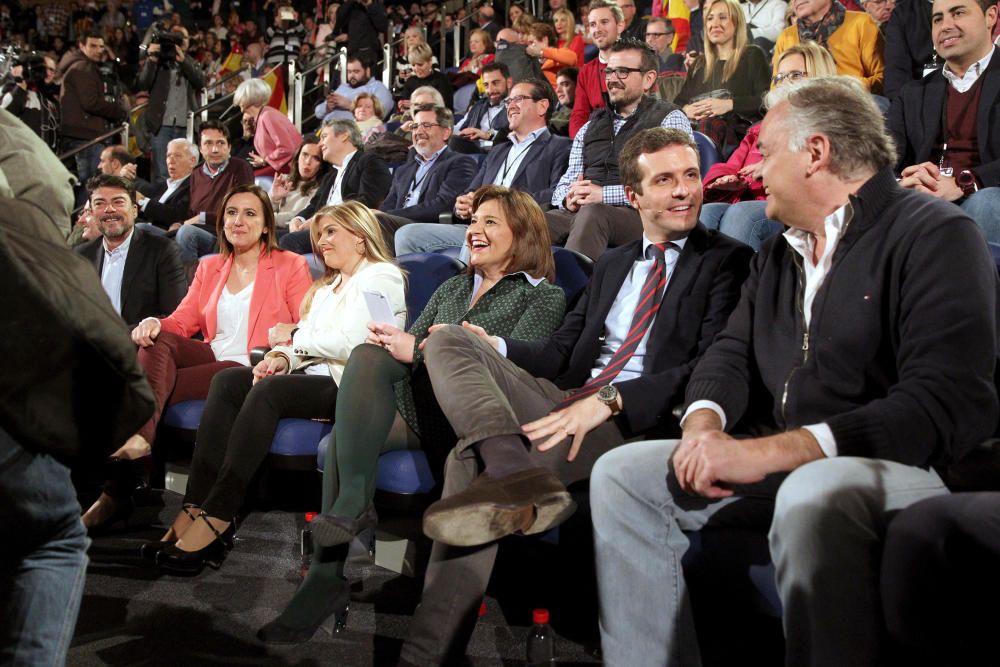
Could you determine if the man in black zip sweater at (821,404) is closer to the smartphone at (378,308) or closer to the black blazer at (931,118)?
the smartphone at (378,308)

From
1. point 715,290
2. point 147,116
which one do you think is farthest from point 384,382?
point 147,116

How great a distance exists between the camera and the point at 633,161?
7.91 ft

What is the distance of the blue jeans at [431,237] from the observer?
4219 millimetres

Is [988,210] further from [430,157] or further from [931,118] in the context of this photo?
[430,157]

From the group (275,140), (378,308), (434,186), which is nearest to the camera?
(378,308)

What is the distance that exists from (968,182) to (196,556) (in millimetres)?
2621

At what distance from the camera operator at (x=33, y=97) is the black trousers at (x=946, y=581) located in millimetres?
7674

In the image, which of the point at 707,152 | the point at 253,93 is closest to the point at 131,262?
the point at 707,152

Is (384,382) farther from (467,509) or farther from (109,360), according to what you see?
(109,360)

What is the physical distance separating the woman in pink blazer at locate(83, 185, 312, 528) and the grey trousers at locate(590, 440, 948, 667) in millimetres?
1820

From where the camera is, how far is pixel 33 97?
7875 mm

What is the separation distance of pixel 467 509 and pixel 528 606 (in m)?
0.88

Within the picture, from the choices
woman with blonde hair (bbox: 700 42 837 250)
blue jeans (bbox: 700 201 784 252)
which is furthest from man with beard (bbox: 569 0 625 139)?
blue jeans (bbox: 700 201 784 252)

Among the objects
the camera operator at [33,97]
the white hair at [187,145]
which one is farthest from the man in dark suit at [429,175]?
the camera operator at [33,97]
